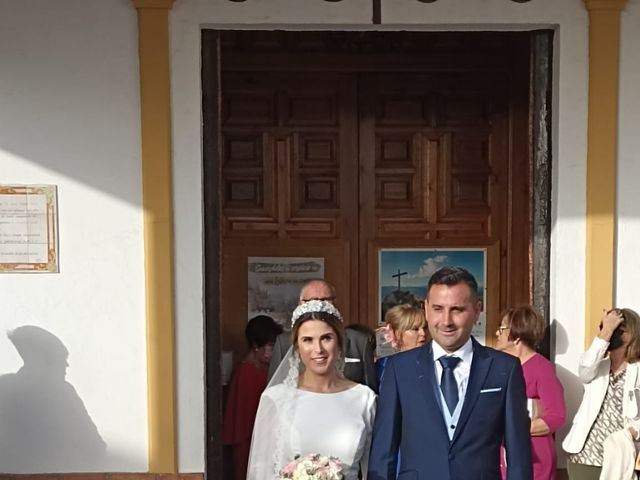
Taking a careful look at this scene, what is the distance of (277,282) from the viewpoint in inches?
295

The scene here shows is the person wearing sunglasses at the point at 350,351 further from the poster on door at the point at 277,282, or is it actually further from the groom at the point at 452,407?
the poster on door at the point at 277,282

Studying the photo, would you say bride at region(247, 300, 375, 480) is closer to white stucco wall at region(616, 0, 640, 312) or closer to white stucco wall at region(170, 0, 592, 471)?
white stucco wall at region(170, 0, 592, 471)

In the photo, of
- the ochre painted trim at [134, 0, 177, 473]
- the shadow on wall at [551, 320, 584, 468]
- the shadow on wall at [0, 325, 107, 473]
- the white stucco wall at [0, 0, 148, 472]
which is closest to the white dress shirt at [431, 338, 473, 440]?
the shadow on wall at [551, 320, 584, 468]

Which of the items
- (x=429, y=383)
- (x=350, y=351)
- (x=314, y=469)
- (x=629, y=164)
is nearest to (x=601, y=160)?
(x=629, y=164)

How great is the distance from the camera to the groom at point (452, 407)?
3816 mm

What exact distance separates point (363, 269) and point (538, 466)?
2.42m

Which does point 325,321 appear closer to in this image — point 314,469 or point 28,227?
point 314,469

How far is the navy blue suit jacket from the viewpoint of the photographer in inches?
151

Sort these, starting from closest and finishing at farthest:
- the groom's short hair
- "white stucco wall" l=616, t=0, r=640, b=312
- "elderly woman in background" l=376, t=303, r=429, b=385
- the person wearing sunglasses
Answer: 1. the groom's short hair
2. the person wearing sunglasses
3. "elderly woman in background" l=376, t=303, r=429, b=385
4. "white stucco wall" l=616, t=0, r=640, b=312

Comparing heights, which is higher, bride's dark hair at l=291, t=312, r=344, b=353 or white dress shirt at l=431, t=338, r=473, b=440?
bride's dark hair at l=291, t=312, r=344, b=353

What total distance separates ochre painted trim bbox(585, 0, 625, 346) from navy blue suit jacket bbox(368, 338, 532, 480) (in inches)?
75.5

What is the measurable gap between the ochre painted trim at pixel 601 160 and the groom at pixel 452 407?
1925mm

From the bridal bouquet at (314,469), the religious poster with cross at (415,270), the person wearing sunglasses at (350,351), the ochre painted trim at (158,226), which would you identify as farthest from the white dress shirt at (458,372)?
the religious poster with cross at (415,270)

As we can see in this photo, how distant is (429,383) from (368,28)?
251 cm
